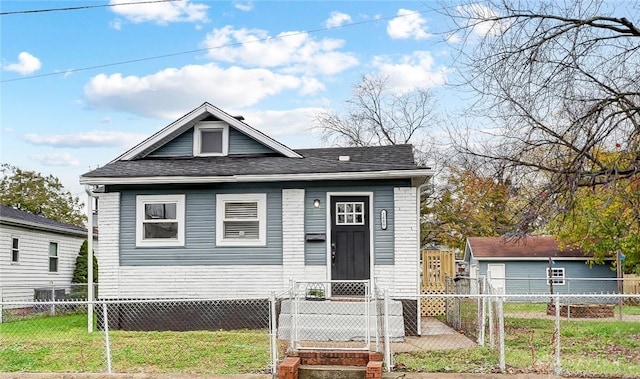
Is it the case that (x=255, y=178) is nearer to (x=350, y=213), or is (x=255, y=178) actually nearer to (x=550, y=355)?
(x=350, y=213)

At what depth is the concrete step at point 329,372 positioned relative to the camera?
27.5 ft

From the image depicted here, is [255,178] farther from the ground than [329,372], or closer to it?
farther from the ground

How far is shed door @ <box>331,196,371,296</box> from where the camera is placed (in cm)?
1343

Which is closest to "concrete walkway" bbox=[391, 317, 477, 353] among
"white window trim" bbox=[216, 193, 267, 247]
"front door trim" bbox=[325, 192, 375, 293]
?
"front door trim" bbox=[325, 192, 375, 293]

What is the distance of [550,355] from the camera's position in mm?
9438

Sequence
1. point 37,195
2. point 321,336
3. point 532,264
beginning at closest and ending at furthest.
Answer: point 321,336
point 532,264
point 37,195

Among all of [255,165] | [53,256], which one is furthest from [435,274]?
[53,256]

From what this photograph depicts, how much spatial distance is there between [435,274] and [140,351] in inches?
372

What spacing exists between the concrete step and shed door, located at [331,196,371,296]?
15.9 ft

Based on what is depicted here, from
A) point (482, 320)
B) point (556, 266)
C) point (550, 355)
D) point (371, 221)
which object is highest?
point (371, 221)

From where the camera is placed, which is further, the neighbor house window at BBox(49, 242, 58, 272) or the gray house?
the neighbor house window at BBox(49, 242, 58, 272)

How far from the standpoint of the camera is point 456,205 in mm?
35094

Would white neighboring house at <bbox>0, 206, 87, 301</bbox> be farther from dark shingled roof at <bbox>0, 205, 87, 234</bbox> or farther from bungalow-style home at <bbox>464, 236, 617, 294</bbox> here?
bungalow-style home at <bbox>464, 236, 617, 294</bbox>

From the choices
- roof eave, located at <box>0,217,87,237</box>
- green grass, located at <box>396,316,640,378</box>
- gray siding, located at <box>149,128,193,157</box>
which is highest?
gray siding, located at <box>149,128,193,157</box>
